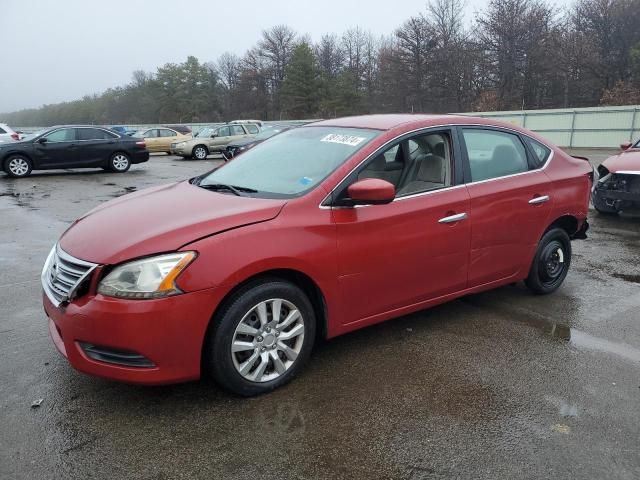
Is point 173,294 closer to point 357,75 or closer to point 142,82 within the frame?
point 357,75

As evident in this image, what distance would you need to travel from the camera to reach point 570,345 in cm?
388

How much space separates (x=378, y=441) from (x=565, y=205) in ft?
10.2

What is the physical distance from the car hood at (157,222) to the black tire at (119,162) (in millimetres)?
14030

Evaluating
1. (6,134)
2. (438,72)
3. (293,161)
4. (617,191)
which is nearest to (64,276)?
(293,161)

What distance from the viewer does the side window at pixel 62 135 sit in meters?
15.3

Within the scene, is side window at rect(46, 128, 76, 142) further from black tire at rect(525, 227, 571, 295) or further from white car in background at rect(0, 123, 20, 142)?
black tire at rect(525, 227, 571, 295)

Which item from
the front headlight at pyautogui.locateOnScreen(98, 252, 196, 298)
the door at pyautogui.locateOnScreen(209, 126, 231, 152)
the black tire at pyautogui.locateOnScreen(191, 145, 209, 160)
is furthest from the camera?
the door at pyautogui.locateOnScreen(209, 126, 231, 152)

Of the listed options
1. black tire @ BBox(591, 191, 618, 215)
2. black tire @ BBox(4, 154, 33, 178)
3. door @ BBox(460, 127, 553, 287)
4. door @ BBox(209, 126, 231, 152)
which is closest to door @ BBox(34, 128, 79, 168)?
black tire @ BBox(4, 154, 33, 178)

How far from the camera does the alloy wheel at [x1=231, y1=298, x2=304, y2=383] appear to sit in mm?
2988

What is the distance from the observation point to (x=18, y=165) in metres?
15.3

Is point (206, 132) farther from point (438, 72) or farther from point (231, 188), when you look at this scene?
point (438, 72)

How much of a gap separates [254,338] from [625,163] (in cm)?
771

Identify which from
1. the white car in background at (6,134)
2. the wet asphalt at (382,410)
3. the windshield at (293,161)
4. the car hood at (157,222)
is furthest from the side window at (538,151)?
the white car in background at (6,134)

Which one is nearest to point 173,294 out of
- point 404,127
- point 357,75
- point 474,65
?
point 404,127
